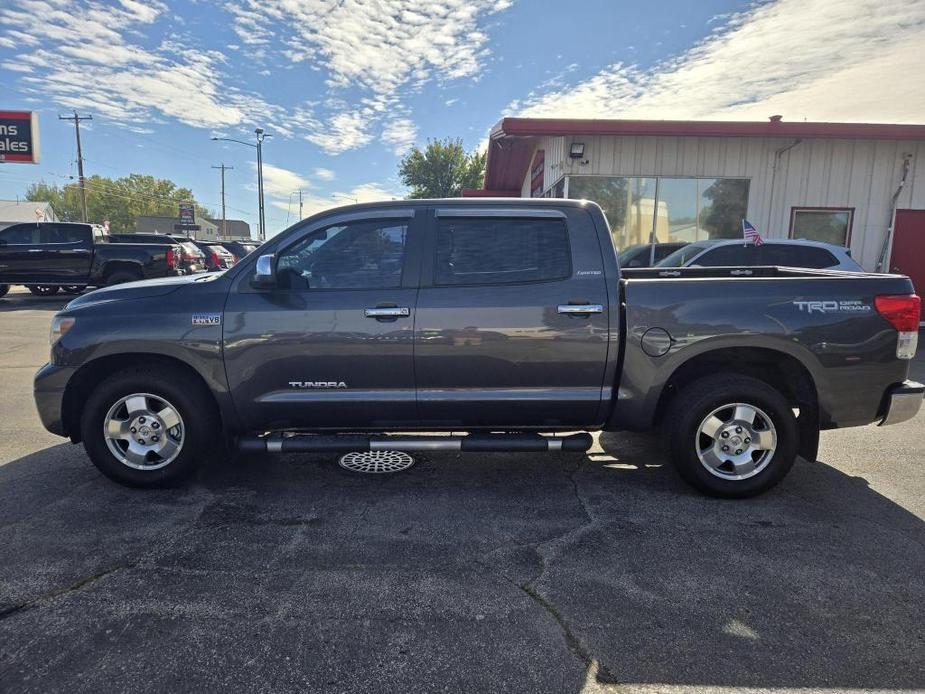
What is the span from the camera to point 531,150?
16.0 meters

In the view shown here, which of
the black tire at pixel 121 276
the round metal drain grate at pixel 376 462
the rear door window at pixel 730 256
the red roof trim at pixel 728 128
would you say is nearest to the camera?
the round metal drain grate at pixel 376 462

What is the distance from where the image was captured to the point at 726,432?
12.7 ft

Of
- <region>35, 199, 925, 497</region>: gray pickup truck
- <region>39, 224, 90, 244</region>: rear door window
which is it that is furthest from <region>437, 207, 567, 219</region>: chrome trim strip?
<region>39, 224, 90, 244</region>: rear door window

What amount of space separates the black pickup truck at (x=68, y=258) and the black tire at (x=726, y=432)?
48.8ft

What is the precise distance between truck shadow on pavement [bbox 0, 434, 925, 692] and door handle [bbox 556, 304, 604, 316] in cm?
128

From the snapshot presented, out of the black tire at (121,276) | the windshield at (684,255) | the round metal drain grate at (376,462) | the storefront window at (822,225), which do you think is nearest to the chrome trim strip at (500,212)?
the round metal drain grate at (376,462)

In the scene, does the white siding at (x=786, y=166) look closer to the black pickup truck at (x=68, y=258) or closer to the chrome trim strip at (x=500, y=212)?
the chrome trim strip at (x=500, y=212)

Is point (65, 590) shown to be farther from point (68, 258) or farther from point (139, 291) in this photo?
point (68, 258)

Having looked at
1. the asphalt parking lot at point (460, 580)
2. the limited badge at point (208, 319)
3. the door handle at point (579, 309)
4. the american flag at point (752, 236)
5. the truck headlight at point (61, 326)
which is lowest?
the asphalt parking lot at point (460, 580)

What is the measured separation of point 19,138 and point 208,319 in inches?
1280

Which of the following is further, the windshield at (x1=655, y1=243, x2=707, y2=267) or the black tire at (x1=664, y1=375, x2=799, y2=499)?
the windshield at (x1=655, y1=243, x2=707, y2=267)

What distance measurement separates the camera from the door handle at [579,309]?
3742mm

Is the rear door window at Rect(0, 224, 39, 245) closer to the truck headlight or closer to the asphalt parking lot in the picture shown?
the asphalt parking lot

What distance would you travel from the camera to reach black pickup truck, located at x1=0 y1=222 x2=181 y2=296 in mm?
15383
